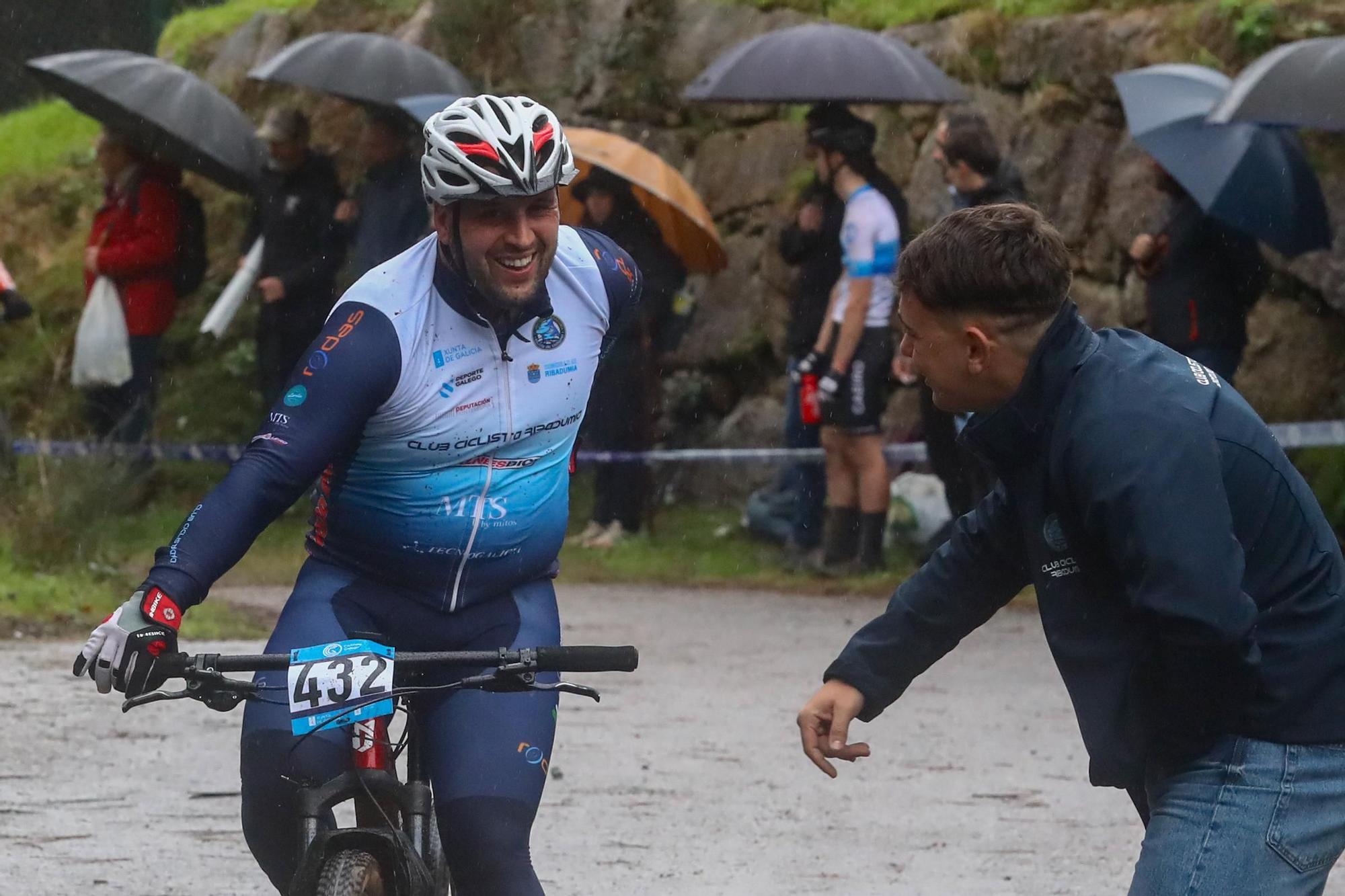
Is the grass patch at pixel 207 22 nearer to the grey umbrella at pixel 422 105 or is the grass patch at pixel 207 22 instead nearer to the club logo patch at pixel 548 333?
the grey umbrella at pixel 422 105

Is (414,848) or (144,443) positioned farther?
(144,443)

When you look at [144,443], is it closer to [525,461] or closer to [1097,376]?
[525,461]

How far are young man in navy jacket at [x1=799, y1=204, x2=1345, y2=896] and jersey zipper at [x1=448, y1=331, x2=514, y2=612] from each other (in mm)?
1134

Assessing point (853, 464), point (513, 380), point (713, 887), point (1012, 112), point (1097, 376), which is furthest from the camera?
point (1012, 112)

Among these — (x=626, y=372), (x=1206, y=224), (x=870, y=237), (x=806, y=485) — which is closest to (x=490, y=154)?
(x=1206, y=224)

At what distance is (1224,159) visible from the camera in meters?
9.84

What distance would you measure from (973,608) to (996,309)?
642 millimetres

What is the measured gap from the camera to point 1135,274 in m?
12.7

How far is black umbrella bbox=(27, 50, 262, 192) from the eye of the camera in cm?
1206

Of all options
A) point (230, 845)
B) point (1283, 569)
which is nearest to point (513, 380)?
point (1283, 569)

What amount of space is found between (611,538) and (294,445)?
8.64 meters

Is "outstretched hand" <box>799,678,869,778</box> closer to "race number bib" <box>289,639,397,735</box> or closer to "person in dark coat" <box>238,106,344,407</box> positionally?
"race number bib" <box>289,639,397,735</box>

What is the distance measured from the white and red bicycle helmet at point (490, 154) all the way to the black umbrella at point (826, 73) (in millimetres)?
7015

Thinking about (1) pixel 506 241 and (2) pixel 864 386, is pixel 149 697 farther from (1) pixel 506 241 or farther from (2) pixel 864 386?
(2) pixel 864 386
